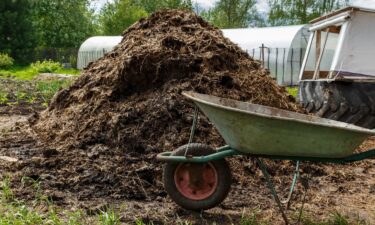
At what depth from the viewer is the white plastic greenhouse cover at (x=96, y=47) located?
27.2 metres

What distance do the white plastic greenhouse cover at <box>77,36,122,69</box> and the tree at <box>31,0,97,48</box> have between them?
10.7 meters

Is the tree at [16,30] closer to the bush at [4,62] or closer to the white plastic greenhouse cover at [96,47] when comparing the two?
the white plastic greenhouse cover at [96,47]

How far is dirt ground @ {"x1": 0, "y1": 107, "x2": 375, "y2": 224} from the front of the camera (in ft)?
12.0

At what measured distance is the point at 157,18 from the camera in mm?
6508

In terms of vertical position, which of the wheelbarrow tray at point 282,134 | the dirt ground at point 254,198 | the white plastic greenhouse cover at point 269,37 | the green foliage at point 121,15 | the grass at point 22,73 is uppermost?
the green foliage at point 121,15

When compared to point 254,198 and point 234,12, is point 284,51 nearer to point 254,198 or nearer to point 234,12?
point 254,198

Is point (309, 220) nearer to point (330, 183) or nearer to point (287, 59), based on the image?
point (330, 183)

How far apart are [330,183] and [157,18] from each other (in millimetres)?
3089

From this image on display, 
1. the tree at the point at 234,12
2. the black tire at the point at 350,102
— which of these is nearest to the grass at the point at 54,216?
the black tire at the point at 350,102

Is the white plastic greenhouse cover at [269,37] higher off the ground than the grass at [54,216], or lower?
higher

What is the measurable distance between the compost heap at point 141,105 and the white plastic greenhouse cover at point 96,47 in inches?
814

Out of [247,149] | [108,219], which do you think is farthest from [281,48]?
[108,219]

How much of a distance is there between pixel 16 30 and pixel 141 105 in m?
28.5

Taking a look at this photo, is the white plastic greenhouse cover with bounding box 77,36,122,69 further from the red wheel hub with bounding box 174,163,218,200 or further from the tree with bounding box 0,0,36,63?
the red wheel hub with bounding box 174,163,218,200
